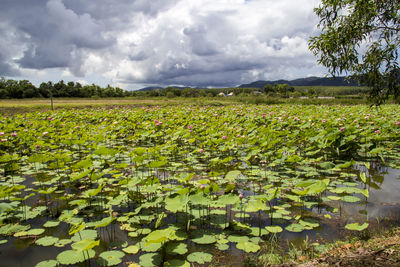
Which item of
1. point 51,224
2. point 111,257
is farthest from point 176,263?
point 51,224

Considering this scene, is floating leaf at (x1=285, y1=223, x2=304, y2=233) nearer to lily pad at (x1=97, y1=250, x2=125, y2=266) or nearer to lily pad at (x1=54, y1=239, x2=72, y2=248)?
lily pad at (x1=97, y1=250, x2=125, y2=266)

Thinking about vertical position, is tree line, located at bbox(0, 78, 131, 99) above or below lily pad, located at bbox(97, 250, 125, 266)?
above

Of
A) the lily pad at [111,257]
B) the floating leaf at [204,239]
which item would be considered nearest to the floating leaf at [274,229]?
the floating leaf at [204,239]

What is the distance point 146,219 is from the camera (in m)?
3.16

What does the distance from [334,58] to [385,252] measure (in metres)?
6.36

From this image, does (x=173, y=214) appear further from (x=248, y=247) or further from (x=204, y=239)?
(x=248, y=247)

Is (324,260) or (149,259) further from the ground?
(324,260)

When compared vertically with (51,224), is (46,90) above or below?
above

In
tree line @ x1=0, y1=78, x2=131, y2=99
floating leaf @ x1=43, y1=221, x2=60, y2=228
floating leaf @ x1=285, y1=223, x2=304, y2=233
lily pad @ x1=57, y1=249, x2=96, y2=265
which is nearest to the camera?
lily pad @ x1=57, y1=249, x2=96, y2=265

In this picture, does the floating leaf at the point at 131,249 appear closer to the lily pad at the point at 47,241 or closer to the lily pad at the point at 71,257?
the lily pad at the point at 71,257

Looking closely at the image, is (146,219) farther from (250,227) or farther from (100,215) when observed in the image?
(250,227)

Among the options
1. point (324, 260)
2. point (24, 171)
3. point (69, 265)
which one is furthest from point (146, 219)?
point (24, 171)

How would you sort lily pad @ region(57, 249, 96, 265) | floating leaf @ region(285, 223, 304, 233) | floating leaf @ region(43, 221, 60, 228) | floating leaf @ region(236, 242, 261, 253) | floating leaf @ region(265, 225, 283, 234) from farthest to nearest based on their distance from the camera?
floating leaf @ region(43, 221, 60, 228) → floating leaf @ region(285, 223, 304, 233) → floating leaf @ region(265, 225, 283, 234) → floating leaf @ region(236, 242, 261, 253) → lily pad @ region(57, 249, 96, 265)

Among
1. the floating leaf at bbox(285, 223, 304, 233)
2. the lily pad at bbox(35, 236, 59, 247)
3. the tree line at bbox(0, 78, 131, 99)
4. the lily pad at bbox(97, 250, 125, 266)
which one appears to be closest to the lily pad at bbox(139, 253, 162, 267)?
the lily pad at bbox(97, 250, 125, 266)
